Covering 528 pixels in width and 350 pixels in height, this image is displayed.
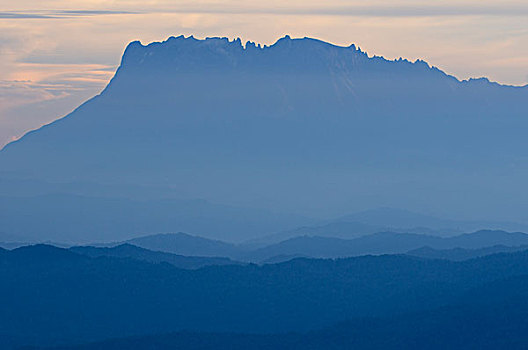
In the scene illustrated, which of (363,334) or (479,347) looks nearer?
(479,347)

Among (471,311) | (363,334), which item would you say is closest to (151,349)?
(363,334)

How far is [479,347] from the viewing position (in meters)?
170

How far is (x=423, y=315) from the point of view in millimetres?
190375

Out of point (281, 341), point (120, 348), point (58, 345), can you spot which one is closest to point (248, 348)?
point (281, 341)

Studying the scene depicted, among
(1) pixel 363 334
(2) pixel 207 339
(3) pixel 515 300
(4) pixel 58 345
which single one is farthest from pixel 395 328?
(4) pixel 58 345

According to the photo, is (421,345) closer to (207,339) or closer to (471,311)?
(471,311)

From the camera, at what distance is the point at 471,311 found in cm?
18600

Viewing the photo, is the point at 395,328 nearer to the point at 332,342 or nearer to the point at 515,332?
the point at 332,342

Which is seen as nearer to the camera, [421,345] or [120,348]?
[421,345]

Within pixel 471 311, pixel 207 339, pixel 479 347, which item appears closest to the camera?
pixel 479 347

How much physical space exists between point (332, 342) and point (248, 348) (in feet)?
44.9

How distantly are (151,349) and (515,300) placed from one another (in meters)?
58.7

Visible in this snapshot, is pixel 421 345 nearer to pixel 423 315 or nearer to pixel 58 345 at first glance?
pixel 423 315

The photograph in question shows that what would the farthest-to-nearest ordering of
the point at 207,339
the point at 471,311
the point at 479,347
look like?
the point at 207,339, the point at 471,311, the point at 479,347
